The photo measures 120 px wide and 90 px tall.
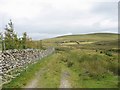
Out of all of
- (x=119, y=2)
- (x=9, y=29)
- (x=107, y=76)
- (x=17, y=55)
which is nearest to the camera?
(x=119, y=2)

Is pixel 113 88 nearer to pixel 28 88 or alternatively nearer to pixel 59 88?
pixel 59 88

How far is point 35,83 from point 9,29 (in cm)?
3636

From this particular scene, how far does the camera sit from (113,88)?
18.8 metres

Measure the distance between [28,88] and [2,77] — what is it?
2.60m

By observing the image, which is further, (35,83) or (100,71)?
(100,71)

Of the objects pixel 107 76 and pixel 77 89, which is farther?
pixel 107 76

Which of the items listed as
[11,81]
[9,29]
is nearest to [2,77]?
[11,81]

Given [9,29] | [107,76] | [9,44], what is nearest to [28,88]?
[107,76]

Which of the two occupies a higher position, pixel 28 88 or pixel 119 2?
pixel 119 2

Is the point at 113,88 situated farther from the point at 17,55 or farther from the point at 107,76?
the point at 17,55

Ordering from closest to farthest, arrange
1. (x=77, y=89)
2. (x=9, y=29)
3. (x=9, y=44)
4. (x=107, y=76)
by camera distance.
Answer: (x=77, y=89) → (x=107, y=76) → (x=9, y=44) → (x=9, y=29)

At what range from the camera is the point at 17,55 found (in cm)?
2756

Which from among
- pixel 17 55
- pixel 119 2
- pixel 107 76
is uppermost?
pixel 119 2

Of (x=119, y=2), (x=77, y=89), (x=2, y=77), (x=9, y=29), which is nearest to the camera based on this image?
(x=77, y=89)
